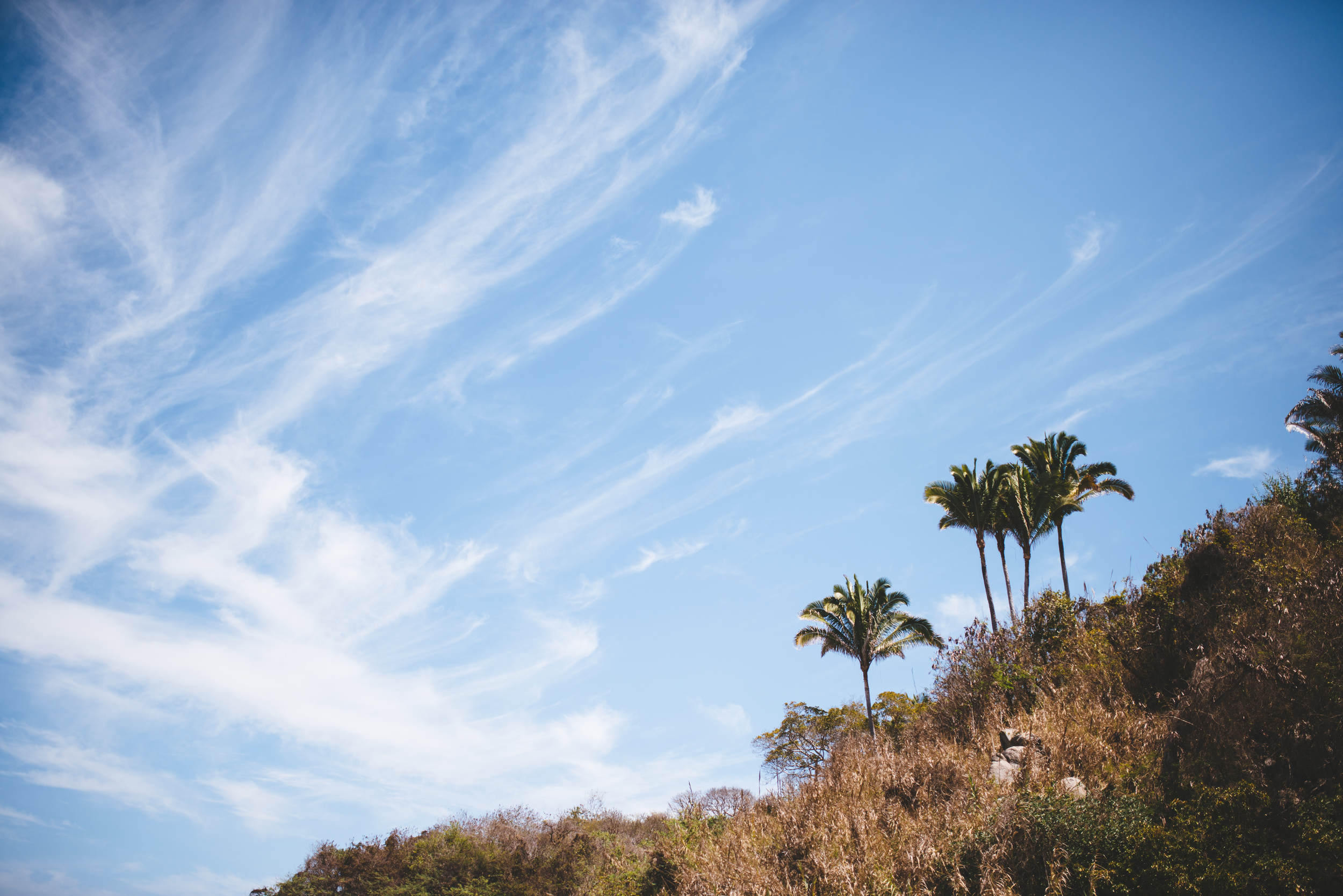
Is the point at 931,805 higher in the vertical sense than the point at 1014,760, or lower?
lower

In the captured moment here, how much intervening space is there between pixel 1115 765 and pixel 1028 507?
20.0 metres

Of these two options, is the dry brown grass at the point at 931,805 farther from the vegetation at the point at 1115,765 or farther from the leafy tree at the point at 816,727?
the leafy tree at the point at 816,727

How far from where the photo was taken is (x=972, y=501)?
30.8 m

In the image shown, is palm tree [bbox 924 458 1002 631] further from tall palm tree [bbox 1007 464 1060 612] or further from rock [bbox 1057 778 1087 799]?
rock [bbox 1057 778 1087 799]

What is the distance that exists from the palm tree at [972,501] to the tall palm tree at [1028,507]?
0.66 metres

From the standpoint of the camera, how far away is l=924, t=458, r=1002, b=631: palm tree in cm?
3041

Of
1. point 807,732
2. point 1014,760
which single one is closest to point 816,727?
point 807,732

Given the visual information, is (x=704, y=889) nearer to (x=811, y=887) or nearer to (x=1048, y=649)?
(x=811, y=887)

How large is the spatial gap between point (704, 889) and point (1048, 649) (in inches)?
462

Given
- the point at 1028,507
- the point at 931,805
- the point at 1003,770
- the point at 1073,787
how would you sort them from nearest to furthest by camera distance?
the point at 1073,787
the point at 1003,770
the point at 931,805
the point at 1028,507

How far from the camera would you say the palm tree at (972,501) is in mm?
30406

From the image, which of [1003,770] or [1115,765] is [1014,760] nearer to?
[1003,770]

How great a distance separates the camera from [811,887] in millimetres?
11336

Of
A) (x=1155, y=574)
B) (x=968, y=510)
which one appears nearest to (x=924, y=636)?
(x=968, y=510)
